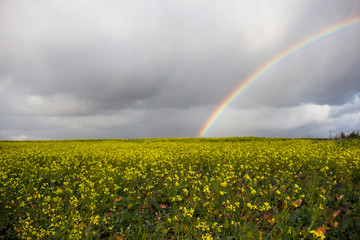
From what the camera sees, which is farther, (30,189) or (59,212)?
(30,189)

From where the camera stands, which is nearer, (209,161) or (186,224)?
(186,224)

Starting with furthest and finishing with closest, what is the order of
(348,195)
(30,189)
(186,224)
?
(30,189)
(348,195)
(186,224)

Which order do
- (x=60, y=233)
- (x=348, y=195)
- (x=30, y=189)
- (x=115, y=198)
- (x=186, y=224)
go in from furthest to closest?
(x=30, y=189)
(x=115, y=198)
(x=348, y=195)
(x=186, y=224)
(x=60, y=233)

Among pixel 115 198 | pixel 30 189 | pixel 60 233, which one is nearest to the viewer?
pixel 60 233

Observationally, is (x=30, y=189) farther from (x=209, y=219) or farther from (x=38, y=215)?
(x=209, y=219)

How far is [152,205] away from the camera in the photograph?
591 centimetres

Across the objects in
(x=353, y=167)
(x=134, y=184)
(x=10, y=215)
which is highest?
(x=353, y=167)

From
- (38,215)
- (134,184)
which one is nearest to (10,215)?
(38,215)

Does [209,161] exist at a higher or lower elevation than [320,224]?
higher

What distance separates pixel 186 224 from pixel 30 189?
5.59 m

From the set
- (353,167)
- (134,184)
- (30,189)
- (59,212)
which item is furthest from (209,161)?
(30,189)

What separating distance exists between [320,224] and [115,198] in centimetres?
524

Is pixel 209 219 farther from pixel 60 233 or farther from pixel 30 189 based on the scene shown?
pixel 30 189

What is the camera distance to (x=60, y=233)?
177 inches
